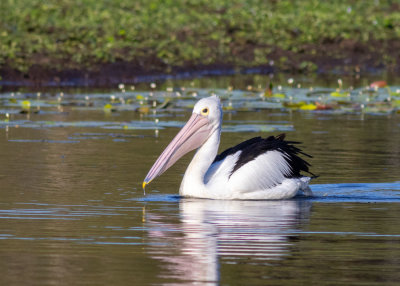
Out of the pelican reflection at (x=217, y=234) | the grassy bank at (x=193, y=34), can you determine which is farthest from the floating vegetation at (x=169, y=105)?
the pelican reflection at (x=217, y=234)

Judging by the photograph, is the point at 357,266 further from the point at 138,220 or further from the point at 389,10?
the point at 389,10

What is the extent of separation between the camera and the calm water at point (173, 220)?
8.16 m

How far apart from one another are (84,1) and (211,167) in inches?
926

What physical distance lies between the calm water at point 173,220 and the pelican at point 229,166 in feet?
0.67

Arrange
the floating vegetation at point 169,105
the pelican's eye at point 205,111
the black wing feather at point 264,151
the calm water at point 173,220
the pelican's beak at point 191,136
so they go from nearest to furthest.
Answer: the calm water at point 173,220, the black wing feather at point 264,151, the pelican's beak at point 191,136, the pelican's eye at point 205,111, the floating vegetation at point 169,105

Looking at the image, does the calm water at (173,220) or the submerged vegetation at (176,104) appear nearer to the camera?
the calm water at (173,220)

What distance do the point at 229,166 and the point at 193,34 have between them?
2259 cm

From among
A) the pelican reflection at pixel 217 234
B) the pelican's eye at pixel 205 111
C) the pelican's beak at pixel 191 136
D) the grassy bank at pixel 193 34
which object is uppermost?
the grassy bank at pixel 193 34

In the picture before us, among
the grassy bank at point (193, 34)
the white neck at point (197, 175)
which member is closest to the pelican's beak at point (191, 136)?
the white neck at point (197, 175)

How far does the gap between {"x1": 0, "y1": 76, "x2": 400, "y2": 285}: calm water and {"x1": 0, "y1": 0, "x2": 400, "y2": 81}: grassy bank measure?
11.7 m

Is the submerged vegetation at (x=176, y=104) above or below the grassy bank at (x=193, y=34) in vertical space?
below

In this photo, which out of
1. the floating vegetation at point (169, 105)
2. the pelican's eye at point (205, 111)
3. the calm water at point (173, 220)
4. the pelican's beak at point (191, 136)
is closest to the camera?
the calm water at point (173, 220)

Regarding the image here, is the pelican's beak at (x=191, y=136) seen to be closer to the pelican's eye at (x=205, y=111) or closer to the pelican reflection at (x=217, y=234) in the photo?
the pelican's eye at (x=205, y=111)

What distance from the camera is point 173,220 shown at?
414 inches
